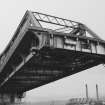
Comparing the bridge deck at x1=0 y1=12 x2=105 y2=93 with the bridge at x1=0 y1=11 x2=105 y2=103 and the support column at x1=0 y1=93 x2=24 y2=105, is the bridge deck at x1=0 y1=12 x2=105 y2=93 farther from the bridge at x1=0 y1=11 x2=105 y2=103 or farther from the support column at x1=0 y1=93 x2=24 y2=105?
the support column at x1=0 y1=93 x2=24 y2=105

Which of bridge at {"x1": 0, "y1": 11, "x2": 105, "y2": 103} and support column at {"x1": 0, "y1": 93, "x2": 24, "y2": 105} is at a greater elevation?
bridge at {"x1": 0, "y1": 11, "x2": 105, "y2": 103}

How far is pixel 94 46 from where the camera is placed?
1789cm

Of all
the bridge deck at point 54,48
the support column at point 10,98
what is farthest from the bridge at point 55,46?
the support column at point 10,98

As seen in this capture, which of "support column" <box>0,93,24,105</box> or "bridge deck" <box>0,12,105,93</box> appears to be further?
"support column" <box>0,93,24,105</box>

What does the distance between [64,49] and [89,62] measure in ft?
17.0

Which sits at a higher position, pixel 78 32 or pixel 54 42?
pixel 78 32

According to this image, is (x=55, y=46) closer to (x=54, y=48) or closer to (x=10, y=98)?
(x=54, y=48)

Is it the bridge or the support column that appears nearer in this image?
the bridge

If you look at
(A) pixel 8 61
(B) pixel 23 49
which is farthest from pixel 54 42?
(A) pixel 8 61

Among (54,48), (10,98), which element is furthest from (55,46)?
(10,98)

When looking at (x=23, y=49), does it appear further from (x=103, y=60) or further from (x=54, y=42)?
(x=103, y=60)

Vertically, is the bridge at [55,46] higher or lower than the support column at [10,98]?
higher

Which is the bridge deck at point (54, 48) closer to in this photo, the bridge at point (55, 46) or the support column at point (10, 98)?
the bridge at point (55, 46)

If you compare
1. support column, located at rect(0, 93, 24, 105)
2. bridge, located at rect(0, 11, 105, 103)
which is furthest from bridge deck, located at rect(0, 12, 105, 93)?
support column, located at rect(0, 93, 24, 105)
